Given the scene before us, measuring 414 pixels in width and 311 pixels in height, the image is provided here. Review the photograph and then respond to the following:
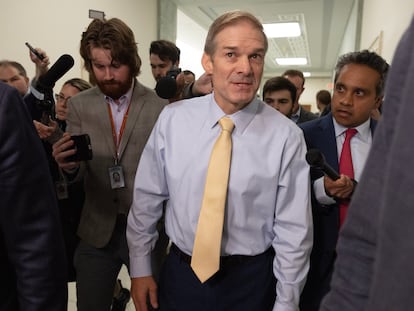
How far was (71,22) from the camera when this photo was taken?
3.52 meters

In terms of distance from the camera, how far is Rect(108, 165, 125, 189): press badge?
4.95 ft

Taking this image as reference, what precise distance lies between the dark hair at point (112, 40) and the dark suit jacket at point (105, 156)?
0.18 metres

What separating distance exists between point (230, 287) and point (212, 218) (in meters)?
0.25

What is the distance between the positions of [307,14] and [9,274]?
6.49m

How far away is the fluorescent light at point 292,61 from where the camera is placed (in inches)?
454

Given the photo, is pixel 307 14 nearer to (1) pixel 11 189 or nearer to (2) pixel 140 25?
(2) pixel 140 25

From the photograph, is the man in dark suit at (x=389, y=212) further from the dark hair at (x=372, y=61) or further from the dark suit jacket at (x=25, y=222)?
the dark hair at (x=372, y=61)

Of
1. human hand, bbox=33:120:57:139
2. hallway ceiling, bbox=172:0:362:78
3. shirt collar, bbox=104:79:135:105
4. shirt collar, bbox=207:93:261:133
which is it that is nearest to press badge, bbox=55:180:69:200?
human hand, bbox=33:120:57:139

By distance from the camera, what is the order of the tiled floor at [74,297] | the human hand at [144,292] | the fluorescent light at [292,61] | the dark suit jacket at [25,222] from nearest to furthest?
the dark suit jacket at [25,222] → the human hand at [144,292] → the tiled floor at [74,297] → the fluorescent light at [292,61]

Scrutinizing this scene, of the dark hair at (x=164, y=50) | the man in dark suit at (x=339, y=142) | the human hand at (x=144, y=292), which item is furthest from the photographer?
the dark hair at (x=164, y=50)

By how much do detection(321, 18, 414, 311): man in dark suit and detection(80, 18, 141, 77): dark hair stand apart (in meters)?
1.29

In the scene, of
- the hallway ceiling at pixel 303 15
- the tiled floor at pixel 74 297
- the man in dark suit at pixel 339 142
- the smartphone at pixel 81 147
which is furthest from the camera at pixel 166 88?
the hallway ceiling at pixel 303 15

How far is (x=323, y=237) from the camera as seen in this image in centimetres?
139

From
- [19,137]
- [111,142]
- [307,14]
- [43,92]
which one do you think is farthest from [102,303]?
[307,14]
